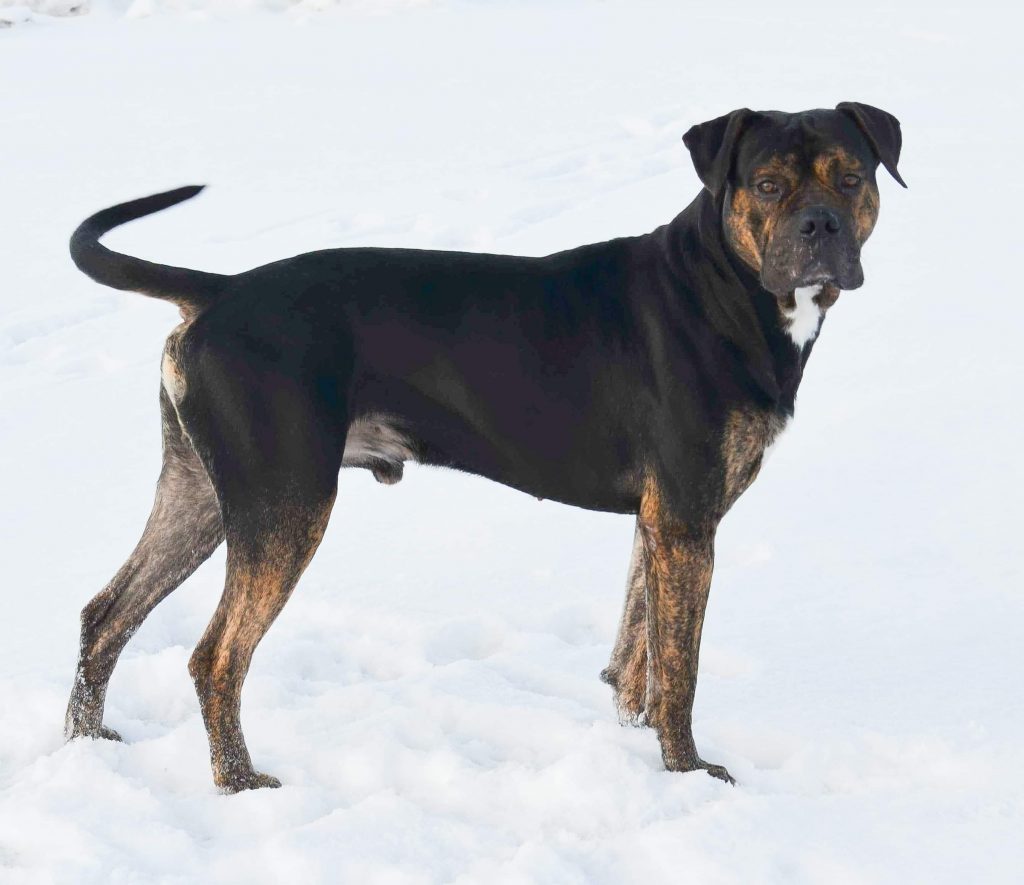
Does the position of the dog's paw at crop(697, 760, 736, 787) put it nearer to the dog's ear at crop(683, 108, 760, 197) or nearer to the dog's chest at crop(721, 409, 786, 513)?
the dog's chest at crop(721, 409, 786, 513)

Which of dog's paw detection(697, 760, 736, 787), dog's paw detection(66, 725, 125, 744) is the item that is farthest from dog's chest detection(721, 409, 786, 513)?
dog's paw detection(66, 725, 125, 744)

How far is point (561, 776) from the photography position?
351cm

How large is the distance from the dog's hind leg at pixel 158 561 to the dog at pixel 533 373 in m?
0.01

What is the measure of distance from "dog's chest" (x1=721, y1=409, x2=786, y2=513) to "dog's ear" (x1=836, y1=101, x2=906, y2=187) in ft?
2.51

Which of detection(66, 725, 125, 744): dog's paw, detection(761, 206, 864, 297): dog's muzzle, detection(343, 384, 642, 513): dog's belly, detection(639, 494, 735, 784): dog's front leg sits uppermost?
detection(761, 206, 864, 297): dog's muzzle

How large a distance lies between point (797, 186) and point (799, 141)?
124 mm

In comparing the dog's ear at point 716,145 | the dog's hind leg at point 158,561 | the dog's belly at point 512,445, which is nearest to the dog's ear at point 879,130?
the dog's ear at point 716,145

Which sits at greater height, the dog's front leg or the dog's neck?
the dog's neck

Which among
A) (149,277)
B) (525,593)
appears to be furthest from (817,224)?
(525,593)

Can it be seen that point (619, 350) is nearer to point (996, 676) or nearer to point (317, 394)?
point (317, 394)

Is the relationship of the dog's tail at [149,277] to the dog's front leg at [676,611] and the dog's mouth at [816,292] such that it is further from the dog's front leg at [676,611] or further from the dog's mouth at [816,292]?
the dog's mouth at [816,292]

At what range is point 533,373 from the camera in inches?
147

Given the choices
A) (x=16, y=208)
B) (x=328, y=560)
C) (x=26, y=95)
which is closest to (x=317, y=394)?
(x=328, y=560)

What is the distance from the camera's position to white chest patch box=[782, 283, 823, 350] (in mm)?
3654
